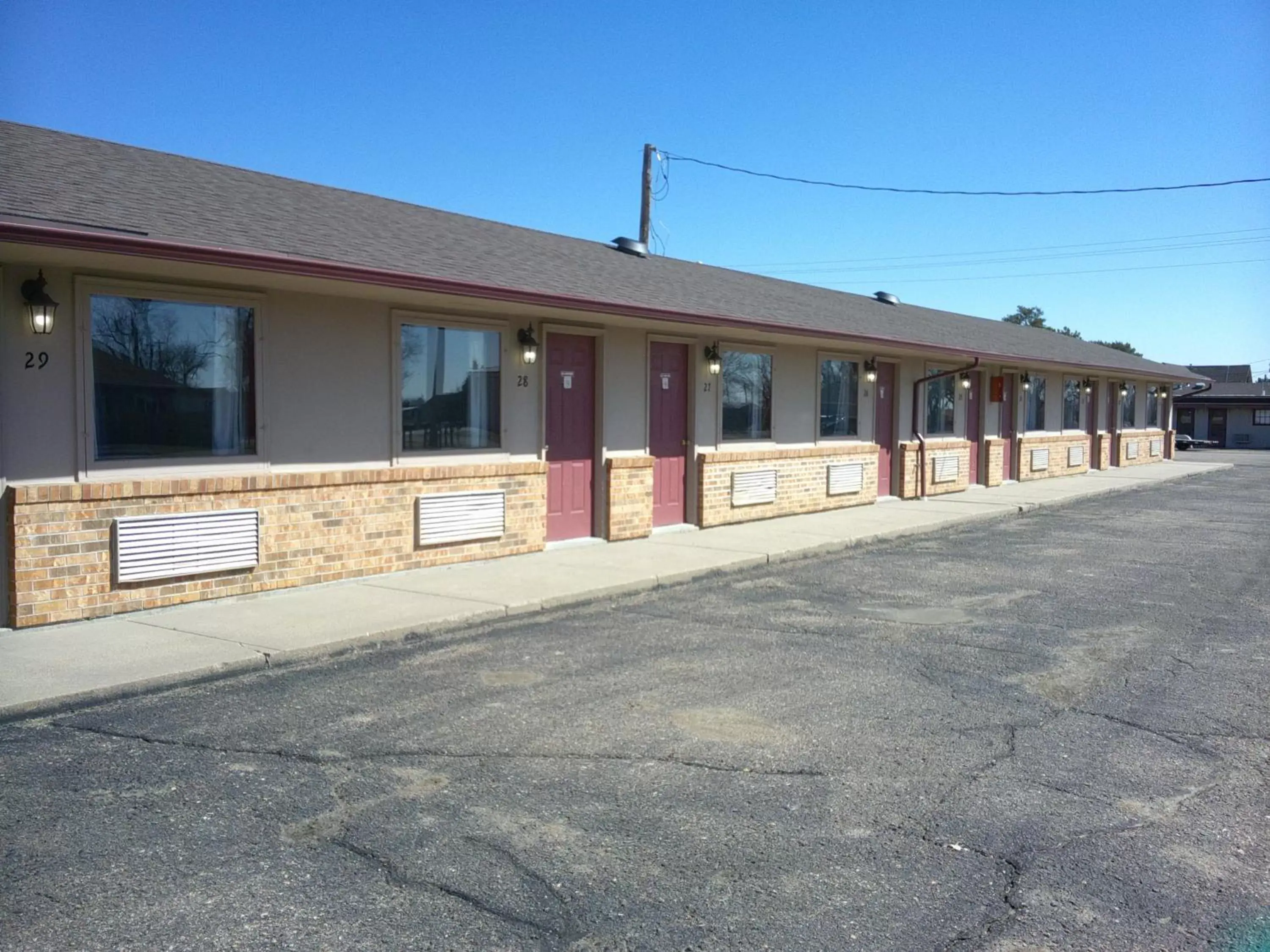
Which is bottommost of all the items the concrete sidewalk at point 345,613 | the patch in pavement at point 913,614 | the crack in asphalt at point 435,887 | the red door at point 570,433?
the crack in asphalt at point 435,887

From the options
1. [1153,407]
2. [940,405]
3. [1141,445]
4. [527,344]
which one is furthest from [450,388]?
[1153,407]

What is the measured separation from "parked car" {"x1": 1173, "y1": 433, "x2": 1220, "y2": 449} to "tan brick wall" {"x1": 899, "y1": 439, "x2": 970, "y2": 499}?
38.8 meters

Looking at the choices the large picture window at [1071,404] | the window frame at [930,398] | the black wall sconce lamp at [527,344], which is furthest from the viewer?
the large picture window at [1071,404]

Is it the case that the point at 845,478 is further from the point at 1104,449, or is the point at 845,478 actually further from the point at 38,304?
the point at 1104,449

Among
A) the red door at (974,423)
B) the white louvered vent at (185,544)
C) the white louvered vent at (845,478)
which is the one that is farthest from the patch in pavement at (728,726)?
the red door at (974,423)

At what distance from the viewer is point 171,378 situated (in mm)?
8852

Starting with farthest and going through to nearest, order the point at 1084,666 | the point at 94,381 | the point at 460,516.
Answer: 1. the point at 460,516
2. the point at 94,381
3. the point at 1084,666

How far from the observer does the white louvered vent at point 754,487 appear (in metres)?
15.3

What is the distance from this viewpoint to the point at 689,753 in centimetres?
540


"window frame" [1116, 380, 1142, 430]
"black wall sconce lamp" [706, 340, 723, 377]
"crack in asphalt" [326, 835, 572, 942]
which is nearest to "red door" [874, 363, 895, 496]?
"black wall sconce lamp" [706, 340, 723, 377]

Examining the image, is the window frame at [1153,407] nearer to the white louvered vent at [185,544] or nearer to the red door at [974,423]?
the red door at [974,423]

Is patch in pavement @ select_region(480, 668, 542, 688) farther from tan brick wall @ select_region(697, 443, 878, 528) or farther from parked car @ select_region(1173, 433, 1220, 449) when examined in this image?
parked car @ select_region(1173, 433, 1220, 449)

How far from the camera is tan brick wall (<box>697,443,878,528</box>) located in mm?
14773

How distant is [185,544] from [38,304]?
219 centimetres
